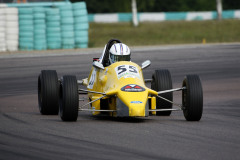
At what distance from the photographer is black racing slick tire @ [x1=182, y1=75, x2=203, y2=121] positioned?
33.5 feet

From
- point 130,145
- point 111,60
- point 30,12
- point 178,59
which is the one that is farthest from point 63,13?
point 130,145

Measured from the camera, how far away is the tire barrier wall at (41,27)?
1089 inches

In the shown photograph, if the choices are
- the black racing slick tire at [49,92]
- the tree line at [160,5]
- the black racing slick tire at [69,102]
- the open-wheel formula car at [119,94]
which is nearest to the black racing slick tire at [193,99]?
the open-wheel formula car at [119,94]

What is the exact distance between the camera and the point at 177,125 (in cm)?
991

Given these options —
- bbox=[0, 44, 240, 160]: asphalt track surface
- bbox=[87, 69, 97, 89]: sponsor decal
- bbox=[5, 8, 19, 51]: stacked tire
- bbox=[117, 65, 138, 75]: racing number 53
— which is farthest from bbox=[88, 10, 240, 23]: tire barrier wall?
bbox=[117, 65, 138, 75]: racing number 53

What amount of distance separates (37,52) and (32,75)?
7767 millimetres

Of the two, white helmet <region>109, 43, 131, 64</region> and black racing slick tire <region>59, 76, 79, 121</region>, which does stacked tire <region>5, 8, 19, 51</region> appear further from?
black racing slick tire <region>59, 76, 79, 121</region>

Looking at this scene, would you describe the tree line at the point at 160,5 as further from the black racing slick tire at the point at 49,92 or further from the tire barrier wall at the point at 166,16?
the black racing slick tire at the point at 49,92

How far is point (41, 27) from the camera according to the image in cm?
2789

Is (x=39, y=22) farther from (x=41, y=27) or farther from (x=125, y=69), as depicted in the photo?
(x=125, y=69)

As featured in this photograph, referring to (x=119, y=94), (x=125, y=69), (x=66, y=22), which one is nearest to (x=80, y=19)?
(x=66, y=22)

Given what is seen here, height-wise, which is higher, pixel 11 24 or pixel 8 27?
pixel 11 24

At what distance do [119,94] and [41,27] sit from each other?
1837 centimetres

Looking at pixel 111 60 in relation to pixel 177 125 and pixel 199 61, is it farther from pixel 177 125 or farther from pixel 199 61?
pixel 199 61
